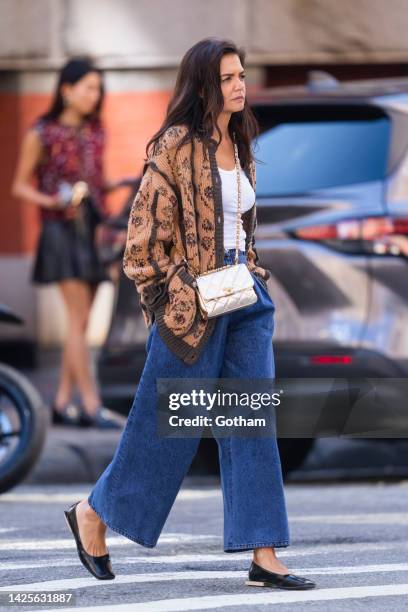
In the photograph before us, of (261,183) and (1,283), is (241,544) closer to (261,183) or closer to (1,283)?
(261,183)

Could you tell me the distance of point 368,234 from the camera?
27.0ft

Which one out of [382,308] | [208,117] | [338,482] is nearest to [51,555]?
[208,117]

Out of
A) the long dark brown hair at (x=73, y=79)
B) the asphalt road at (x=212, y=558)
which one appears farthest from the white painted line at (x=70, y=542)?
the long dark brown hair at (x=73, y=79)

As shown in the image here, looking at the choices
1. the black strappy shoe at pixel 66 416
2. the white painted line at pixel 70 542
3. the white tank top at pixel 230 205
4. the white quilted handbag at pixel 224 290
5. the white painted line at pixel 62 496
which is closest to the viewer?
the white quilted handbag at pixel 224 290

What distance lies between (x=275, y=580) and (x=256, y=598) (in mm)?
189

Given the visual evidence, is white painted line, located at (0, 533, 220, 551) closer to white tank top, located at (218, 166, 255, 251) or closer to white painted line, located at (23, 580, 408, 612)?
white painted line, located at (23, 580, 408, 612)

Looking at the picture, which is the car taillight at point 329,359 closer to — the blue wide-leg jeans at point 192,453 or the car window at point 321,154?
the car window at point 321,154

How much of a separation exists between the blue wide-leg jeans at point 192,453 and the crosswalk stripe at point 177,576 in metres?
0.20

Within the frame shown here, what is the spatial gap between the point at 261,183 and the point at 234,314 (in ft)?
8.99

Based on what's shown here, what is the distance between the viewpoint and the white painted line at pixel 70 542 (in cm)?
677

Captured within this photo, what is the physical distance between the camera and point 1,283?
14.3m

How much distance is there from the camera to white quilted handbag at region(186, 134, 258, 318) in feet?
18.6

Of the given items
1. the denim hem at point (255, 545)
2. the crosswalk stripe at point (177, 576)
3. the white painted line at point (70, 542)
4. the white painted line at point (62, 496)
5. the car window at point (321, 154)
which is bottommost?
the white painted line at point (62, 496)

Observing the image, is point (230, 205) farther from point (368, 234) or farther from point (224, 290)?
point (368, 234)
